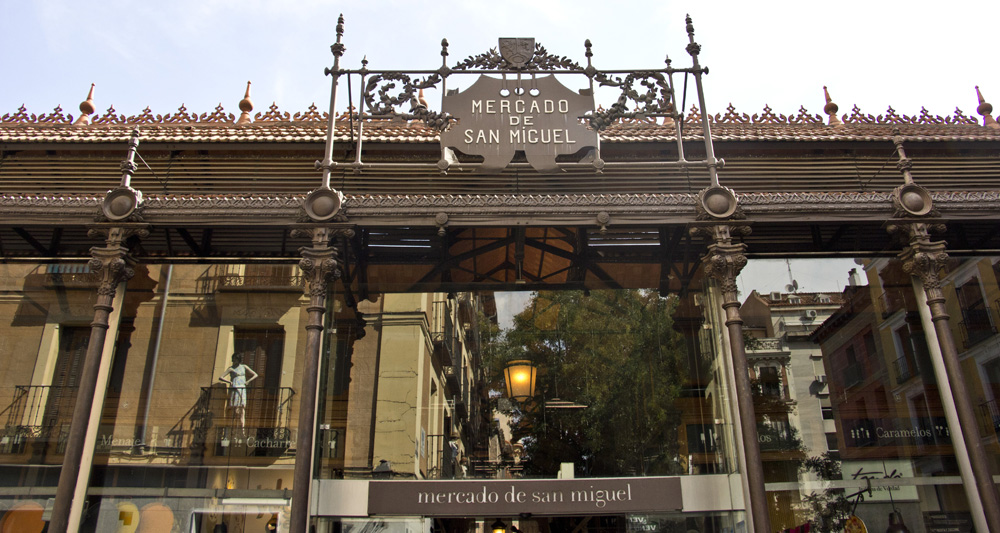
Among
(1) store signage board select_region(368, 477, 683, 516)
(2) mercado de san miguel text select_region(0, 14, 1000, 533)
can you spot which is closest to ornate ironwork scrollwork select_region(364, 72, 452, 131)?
(2) mercado de san miguel text select_region(0, 14, 1000, 533)

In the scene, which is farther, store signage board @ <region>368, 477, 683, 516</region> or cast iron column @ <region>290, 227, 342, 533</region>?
store signage board @ <region>368, 477, 683, 516</region>

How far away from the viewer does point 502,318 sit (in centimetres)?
1246

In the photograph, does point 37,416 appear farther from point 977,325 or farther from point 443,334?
point 977,325

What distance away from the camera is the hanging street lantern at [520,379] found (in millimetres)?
11898

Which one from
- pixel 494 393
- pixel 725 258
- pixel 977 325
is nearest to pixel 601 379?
pixel 494 393

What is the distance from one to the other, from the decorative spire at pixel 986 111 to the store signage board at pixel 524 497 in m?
9.22

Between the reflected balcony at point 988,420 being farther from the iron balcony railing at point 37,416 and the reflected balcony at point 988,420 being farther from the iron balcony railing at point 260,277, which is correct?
the iron balcony railing at point 37,416

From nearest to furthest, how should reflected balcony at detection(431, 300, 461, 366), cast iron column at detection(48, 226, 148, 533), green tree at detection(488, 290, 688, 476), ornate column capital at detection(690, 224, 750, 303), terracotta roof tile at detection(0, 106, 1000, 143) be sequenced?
1. cast iron column at detection(48, 226, 148, 533)
2. ornate column capital at detection(690, 224, 750, 303)
3. green tree at detection(488, 290, 688, 476)
4. reflected balcony at detection(431, 300, 461, 366)
5. terracotta roof tile at detection(0, 106, 1000, 143)

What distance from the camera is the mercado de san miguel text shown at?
10641 mm

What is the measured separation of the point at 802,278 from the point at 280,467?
8.90 meters

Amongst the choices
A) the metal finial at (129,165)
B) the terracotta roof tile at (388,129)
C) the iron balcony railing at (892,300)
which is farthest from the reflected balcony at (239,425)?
the iron balcony railing at (892,300)

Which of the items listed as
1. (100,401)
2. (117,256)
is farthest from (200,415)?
(117,256)

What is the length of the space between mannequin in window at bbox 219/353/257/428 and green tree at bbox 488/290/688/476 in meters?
3.92

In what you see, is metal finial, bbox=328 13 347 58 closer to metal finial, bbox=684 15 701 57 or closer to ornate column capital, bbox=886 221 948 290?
metal finial, bbox=684 15 701 57
